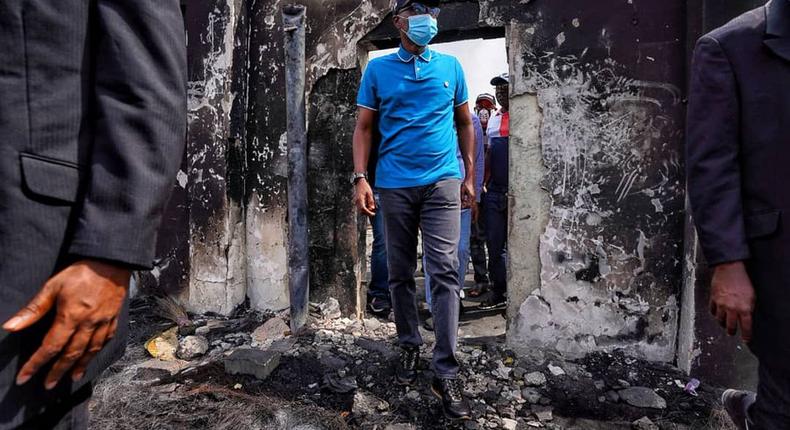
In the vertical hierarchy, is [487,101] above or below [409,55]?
above

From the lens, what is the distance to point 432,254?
8.39ft

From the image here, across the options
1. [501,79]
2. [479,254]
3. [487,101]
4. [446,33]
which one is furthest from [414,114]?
[487,101]

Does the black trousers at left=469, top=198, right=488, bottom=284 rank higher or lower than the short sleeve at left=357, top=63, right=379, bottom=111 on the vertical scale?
lower

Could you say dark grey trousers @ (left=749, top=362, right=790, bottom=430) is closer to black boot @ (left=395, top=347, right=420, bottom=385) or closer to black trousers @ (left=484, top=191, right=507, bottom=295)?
black boot @ (left=395, top=347, right=420, bottom=385)

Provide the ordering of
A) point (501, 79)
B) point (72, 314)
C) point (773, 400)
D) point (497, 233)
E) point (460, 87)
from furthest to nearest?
point (501, 79), point (497, 233), point (460, 87), point (773, 400), point (72, 314)

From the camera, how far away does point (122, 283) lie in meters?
0.91

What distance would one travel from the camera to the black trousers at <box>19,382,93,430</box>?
0.92m

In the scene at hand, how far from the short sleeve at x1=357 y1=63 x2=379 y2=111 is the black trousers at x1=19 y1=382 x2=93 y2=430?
204 centimetres

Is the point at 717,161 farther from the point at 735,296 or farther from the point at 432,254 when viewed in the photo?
the point at 432,254

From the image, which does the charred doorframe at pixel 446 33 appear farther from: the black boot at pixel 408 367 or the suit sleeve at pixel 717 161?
the suit sleeve at pixel 717 161

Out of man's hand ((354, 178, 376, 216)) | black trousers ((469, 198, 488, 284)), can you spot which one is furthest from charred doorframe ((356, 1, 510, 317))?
black trousers ((469, 198, 488, 284))

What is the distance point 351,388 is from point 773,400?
1.95 meters

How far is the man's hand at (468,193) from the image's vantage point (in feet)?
9.27

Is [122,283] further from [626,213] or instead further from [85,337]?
[626,213]
